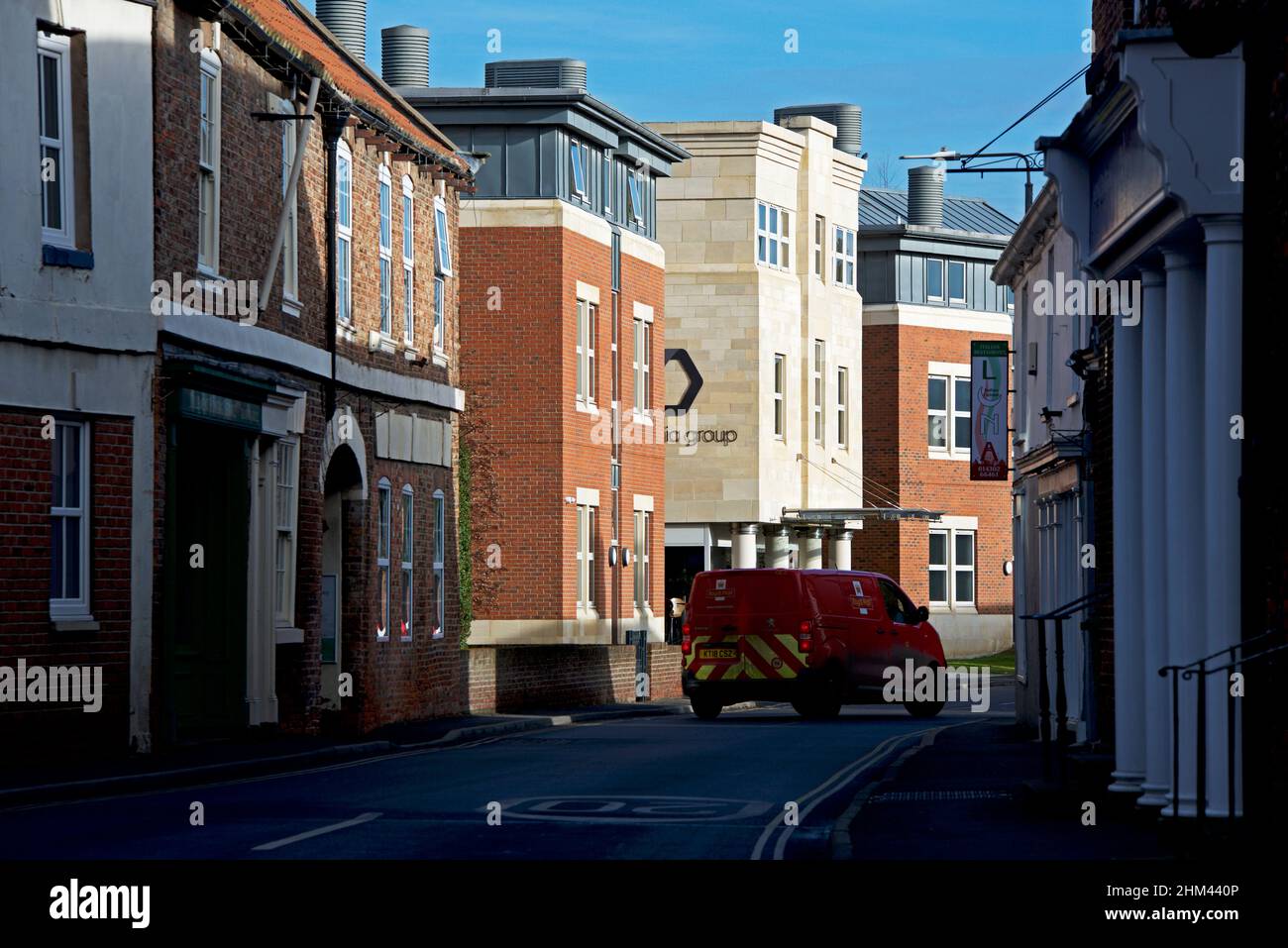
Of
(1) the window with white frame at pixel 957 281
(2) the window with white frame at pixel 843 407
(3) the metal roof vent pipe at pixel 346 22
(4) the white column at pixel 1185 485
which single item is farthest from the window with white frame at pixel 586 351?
(4) the white column at pixel 1185 485

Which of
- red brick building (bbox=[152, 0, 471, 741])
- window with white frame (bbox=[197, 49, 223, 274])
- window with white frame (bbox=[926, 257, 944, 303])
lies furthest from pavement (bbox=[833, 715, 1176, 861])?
window with white frame (bbox=[926, 257, 944, 303])

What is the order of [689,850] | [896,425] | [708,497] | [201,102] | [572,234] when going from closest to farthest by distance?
[689,850]
[201,102]
[572,234]
[708,497]
[896,425]

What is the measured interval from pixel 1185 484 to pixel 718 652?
1900cm

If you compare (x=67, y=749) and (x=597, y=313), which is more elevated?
(x=597, y=313)

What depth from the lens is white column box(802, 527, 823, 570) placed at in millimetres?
54875

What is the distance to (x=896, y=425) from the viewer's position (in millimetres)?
60219

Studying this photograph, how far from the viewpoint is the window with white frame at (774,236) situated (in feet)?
168

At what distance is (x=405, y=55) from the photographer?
4309cm

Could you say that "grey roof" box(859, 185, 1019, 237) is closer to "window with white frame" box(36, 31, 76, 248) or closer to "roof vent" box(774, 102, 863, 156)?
"roof vent" box(774, 102, 863, 156)

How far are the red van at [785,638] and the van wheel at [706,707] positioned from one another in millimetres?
15

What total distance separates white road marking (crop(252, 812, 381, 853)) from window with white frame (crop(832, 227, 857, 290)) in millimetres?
40844
